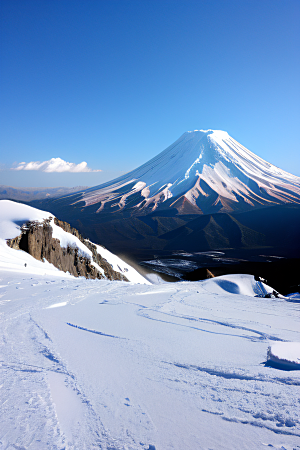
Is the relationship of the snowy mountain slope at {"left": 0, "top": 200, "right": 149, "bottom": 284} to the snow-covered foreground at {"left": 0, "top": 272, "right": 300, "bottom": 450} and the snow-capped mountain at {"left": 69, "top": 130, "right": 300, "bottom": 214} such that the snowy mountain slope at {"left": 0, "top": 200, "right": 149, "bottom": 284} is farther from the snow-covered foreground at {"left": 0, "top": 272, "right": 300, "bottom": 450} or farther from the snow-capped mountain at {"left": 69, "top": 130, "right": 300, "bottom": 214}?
the snow-capped mountain at {"left": 69, "top": 130, "right": 300, "bottom": 214}

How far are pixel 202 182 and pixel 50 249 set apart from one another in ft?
184

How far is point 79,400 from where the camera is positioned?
1386 mm

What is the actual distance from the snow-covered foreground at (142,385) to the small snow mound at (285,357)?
9cm

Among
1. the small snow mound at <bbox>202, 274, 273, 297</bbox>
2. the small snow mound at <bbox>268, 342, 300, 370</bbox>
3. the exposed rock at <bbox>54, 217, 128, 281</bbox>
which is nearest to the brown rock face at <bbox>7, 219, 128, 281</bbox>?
the exposed rock at <bbox>54, 217, 128, 281</bbox>

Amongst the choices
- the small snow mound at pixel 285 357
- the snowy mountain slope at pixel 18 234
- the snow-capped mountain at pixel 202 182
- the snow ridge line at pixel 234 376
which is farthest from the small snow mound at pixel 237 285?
the snow-capped mountain at pixel 202 182

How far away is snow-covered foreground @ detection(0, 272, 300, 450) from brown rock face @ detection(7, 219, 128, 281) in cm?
716

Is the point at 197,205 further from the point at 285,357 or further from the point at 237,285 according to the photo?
the point at 285,357

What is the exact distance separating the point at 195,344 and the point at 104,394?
1.07m

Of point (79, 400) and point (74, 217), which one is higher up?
point (74, 217)

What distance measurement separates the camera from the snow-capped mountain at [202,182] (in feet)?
182

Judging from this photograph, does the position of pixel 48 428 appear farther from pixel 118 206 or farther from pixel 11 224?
pixel 118 206

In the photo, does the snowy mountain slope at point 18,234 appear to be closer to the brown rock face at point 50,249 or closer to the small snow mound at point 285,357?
the brown rock face at point 50,249

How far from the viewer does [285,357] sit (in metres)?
1.77

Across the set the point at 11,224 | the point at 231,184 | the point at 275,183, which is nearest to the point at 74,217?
the point at 231,184
